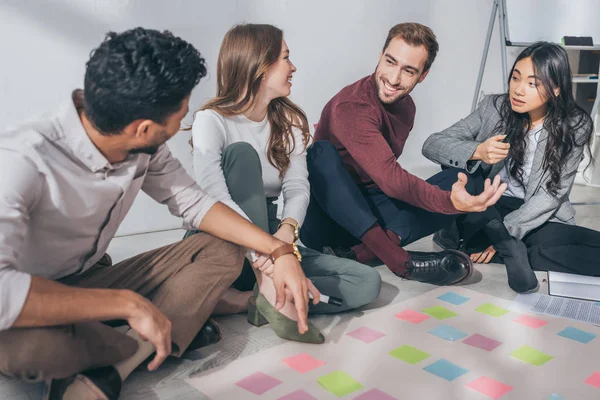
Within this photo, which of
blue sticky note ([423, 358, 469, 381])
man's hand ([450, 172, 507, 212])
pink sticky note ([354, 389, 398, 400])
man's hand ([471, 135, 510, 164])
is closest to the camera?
pink sticky note ([354, 389, 398, 400])

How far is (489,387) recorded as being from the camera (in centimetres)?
130

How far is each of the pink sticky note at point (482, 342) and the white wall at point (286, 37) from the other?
1554mm

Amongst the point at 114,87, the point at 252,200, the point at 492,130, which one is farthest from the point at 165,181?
the point at 492,130

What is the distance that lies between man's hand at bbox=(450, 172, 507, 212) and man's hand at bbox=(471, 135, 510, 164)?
312mm

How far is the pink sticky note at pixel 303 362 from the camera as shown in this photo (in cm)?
137

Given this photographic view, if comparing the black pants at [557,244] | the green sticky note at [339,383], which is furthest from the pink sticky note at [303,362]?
the black pants at [557,244]

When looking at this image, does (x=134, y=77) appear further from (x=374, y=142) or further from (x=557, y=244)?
(x=557, y=244)

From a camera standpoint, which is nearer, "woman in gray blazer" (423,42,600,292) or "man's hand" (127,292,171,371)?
"man's hand" (127,292,171,371)

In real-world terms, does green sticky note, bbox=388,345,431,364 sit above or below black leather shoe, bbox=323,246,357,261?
below

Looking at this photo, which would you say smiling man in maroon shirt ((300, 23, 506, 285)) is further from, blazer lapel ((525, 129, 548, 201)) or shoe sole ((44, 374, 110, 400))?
shoe sole ((44, 374, 110, 400))

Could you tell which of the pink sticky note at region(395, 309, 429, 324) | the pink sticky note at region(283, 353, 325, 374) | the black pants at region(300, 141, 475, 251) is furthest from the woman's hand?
the pink sticky note at region(283, 353, 325, 374)

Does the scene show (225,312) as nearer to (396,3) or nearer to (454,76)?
(396,3)

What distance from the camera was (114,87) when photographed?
1.03 meters

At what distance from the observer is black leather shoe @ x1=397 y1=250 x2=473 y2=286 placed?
190 cm
